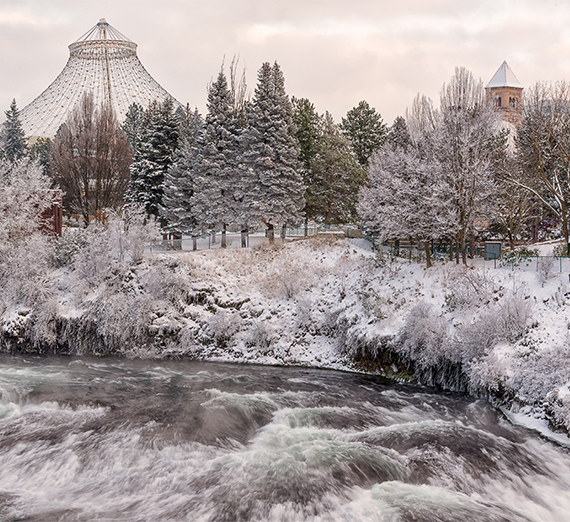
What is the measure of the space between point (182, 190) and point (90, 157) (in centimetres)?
750

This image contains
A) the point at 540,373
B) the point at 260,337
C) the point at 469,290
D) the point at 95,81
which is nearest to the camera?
the point at 540,373

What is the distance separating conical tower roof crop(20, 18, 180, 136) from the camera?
5044 inches

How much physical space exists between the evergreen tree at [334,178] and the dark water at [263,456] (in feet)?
64.7

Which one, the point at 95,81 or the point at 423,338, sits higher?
the point at 95,81

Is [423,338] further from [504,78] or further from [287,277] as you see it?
[504,78]

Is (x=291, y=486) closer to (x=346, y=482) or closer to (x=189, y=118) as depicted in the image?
(x=346, y=482)

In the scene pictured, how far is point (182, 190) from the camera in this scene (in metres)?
31.5

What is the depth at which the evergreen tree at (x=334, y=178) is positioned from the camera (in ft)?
110

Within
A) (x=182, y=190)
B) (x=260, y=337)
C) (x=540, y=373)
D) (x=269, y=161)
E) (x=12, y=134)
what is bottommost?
(x=260, y=337)

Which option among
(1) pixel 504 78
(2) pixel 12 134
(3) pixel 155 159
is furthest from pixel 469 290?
(1) pixel 504 78

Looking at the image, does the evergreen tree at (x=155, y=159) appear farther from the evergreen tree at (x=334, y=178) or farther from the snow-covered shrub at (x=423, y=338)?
the snow-covered shrub at (x=423, y=338)

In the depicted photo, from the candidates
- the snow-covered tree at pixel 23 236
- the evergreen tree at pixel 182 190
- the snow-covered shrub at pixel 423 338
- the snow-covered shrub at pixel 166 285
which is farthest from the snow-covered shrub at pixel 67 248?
the snow-covered shrub at pixel 423 338

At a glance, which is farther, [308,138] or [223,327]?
[308,138]

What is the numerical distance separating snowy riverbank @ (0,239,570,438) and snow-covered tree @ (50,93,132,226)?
10438 mm
